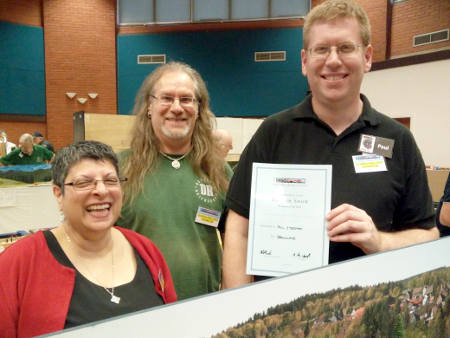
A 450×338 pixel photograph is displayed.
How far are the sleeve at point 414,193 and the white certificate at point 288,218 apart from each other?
31 cm

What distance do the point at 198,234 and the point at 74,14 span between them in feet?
34.3

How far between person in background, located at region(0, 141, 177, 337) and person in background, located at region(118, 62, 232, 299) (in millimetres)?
252

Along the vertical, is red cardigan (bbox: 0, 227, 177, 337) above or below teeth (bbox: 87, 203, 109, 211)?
below

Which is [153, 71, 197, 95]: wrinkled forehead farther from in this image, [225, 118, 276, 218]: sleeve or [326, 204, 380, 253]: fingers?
[326, 204, 380, 253]: fingers

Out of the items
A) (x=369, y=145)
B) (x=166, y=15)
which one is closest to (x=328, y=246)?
(x=369, y=145)

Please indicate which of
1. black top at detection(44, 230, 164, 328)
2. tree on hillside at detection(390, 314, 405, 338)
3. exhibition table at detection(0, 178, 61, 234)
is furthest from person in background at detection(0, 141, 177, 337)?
exhibition table at detection(0, 178, 61, 234)

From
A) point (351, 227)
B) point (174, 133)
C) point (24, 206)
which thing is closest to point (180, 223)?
point (174, 133)

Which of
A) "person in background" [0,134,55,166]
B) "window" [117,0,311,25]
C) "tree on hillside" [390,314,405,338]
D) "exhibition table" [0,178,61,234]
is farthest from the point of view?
"window" [117,0,311,25]

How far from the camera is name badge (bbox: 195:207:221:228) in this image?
1.71 metres

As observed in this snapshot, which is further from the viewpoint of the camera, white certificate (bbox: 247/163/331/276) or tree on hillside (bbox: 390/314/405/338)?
white certificate (bbox: 247/163/331/276)

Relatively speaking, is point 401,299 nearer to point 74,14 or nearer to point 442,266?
point 442,266

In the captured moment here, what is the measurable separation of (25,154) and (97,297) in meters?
5.11

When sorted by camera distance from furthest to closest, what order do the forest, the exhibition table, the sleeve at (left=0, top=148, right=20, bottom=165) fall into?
the sleeve at (left=0, top=148, right=20, bottom=165), the exhibition table, the forest

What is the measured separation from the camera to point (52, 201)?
146 inches
